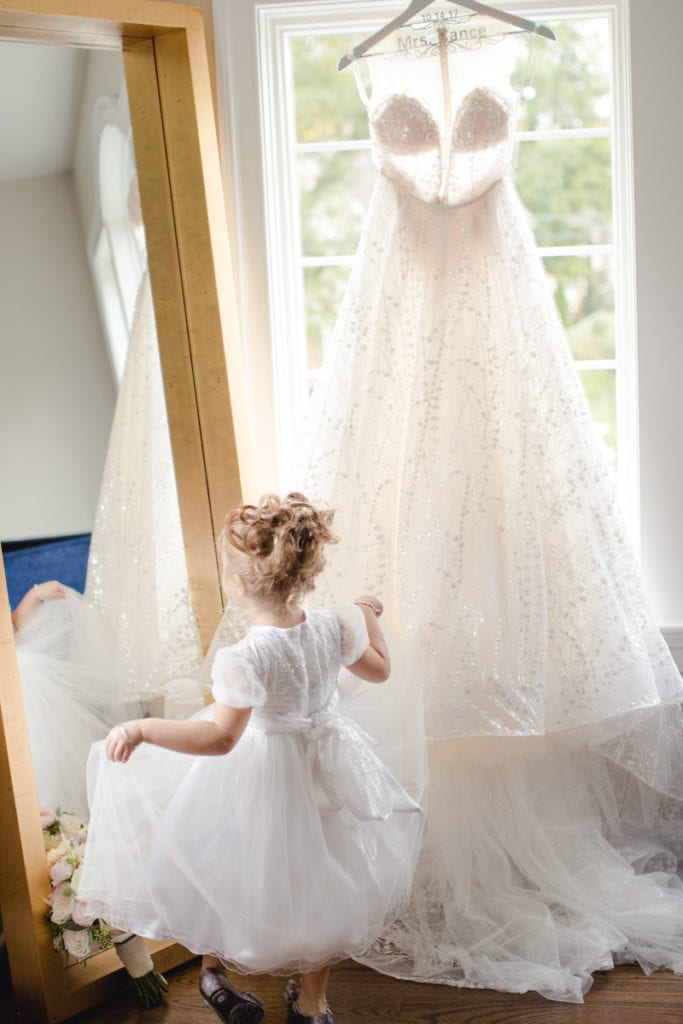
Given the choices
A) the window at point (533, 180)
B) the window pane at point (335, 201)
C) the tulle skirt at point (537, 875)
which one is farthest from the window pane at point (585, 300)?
the tulle skirt at point (537, 875)

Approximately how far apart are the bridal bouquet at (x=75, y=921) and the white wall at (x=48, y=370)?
65 centimetres

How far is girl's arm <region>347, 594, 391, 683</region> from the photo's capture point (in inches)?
83.0

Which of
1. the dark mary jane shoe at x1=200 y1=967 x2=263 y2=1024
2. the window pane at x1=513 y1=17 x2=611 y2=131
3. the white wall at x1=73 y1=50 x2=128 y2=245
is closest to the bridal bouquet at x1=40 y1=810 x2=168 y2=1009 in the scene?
the dark mary jane shoe at x1=200 y1=967 x2=263 y2=1024

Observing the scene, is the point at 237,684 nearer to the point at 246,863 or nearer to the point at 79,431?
the point at 246,863

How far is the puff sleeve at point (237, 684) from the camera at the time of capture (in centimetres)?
193

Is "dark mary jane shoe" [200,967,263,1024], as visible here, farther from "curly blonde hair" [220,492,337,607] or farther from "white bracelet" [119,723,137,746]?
"curly blonde hair" [220,492,337,607]

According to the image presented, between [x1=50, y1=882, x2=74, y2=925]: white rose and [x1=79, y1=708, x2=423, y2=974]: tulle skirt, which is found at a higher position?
[x1=79, y1=708, x2=423, y2=974]: tulle skirt

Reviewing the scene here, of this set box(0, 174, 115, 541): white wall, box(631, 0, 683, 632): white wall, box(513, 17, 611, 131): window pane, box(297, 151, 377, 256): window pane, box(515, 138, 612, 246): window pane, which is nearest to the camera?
box(0, 174, 115, 541): white wall

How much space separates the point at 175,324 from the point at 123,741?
1002 mm

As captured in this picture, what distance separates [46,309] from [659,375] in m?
1.57

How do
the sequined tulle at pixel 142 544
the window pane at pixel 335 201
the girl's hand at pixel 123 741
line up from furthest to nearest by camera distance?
1. the window pane at pixel 335 201
2. the sequined tulle at pixel 142 544
3. the girl's hand at pixel 123 741

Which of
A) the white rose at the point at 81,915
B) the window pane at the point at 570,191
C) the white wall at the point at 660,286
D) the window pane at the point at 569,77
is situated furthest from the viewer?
the window pane at the point at 570,191

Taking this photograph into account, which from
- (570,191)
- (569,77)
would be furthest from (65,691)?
(569,77)

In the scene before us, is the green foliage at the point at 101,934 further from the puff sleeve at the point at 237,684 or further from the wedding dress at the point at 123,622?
the puff sleeve at the point at 237,684
